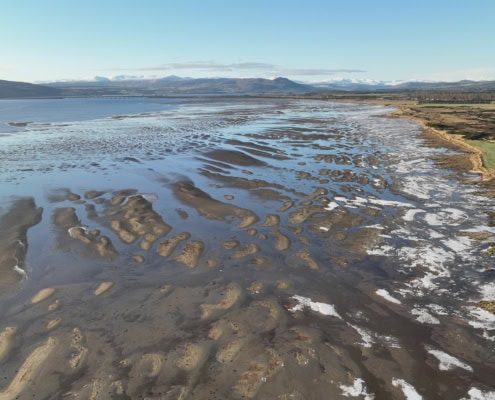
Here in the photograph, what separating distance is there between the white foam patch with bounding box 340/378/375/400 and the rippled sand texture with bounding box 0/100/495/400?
3 cm

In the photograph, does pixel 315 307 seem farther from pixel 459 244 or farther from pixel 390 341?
pixel 459 244

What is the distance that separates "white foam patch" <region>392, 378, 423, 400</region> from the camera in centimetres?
818

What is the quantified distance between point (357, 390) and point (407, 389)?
3.67 feet

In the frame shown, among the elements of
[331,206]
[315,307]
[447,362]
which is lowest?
[331,206]

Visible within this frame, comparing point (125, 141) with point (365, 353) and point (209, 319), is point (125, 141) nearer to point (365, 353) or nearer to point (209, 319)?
point (209, 319)

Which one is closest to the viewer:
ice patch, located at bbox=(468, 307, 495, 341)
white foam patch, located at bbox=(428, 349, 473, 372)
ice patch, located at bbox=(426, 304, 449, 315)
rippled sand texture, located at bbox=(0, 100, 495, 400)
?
rippled sand texture, located at bbox=(0, 100, 495, 400)

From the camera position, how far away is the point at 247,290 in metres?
12.6

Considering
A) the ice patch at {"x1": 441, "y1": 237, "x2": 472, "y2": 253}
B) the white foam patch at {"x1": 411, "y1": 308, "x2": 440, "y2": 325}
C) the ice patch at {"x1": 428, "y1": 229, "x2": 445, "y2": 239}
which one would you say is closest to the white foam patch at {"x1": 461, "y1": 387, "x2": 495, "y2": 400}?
the white foam patch at {"x1": 411, "y1": 308, "x2": 440, "y2": 325}

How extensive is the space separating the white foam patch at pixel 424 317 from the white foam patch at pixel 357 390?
3.41 metres

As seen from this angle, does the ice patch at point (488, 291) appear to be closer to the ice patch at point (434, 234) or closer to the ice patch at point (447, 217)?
the ice patch at point (434, 234)

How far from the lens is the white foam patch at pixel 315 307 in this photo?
37.3 feet

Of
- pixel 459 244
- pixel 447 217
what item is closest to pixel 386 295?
pixel 459 244

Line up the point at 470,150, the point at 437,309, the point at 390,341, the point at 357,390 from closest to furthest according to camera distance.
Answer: the point at 357,390 < the point at 390,341 < the point at 437,309 < the point at 470,150

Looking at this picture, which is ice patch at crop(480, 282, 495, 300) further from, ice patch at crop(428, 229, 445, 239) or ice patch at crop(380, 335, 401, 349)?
ice patch at crop(380, 335, 401, 349)
